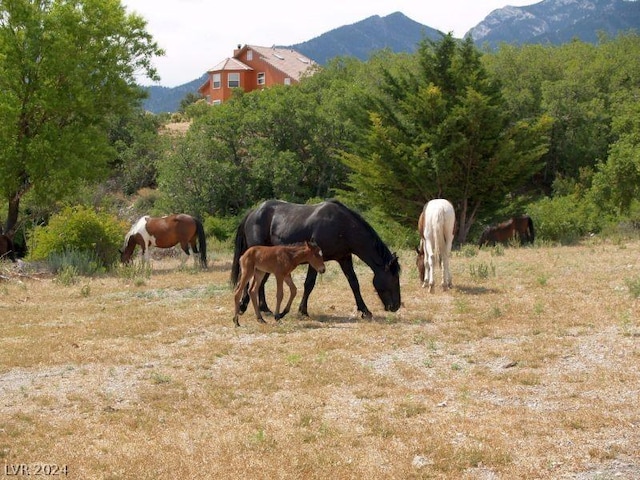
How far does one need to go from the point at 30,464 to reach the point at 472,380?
4506 mm

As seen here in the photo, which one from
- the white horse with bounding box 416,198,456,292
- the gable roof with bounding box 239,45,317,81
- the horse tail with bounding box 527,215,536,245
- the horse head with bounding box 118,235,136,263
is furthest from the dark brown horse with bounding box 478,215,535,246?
the gable roof with bounding box 239,45,317,81

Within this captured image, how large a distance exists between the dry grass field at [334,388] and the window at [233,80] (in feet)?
200

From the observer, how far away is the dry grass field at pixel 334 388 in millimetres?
5709

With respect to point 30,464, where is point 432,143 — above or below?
above

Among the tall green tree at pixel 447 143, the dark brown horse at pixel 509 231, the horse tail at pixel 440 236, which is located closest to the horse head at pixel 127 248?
the tall green tree at pixel 447 143

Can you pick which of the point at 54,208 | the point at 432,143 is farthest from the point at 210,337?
the point at 54,208

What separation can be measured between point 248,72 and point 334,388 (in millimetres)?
68807

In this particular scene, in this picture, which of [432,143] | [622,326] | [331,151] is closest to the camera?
[622,326]

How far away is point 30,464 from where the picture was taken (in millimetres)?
5797

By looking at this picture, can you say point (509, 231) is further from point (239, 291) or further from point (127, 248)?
point (239, 291)

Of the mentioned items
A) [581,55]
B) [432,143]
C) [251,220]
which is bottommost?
[251,220]

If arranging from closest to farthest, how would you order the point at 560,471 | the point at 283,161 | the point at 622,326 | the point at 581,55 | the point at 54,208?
the point at 560,471 < the point at 622,326 < the point at 54,208 < the point at 283,161 < the point at 581,55

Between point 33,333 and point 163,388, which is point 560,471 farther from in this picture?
point 33,333

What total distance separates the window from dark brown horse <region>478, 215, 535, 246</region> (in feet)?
166
